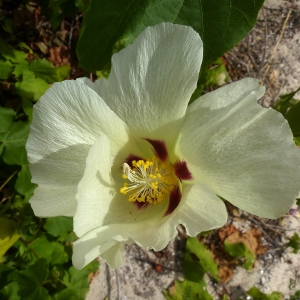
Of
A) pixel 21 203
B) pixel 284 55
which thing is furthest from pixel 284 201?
pixel 284 55

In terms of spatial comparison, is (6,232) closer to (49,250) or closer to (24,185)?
(24,185)

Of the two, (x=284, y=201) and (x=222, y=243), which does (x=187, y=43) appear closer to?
(x=284, y=201)

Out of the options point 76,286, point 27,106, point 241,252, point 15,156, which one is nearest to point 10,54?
point 27,106

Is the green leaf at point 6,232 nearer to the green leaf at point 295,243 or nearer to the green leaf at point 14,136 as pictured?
the green leaf at point 14,136

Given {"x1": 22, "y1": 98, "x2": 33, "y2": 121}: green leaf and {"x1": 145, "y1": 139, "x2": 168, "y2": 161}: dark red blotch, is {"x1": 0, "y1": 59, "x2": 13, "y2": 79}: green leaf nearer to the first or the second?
{"x1": 22, "y1": 98, "x2": 33, "y2": 121}: green leaf

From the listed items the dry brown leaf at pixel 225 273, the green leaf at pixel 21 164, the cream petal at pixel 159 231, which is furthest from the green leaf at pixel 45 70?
the dry brown leaf at pixel 225 273

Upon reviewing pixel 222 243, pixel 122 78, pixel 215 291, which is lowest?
pixel 215 291
